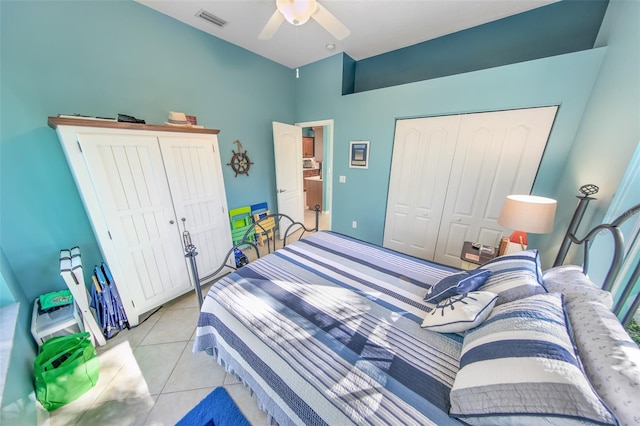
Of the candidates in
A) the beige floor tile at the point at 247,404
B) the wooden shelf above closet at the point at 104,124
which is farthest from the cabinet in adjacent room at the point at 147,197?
the beige floor tile at the point at 247,404

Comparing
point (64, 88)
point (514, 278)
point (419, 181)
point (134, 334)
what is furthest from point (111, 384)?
point (419, 181)

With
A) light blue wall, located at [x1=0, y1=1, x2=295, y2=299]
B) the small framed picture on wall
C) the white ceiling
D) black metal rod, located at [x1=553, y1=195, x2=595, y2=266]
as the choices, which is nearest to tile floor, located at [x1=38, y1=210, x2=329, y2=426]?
light blue wall, located at [x1=0, y1=1, x2=295, y2=299]

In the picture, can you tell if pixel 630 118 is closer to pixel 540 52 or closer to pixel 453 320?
pixel 540 52

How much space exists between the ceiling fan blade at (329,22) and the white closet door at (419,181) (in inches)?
55.5

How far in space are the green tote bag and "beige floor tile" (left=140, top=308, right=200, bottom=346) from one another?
1.24 feet

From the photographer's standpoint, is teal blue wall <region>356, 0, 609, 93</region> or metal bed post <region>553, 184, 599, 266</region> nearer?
metal bed post <region>553, 184, 599, 266</region>

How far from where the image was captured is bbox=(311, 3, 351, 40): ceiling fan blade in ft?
4.97

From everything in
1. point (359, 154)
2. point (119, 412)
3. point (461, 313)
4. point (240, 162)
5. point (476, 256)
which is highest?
point (359, 154)

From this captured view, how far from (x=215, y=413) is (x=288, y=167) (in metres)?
3.14

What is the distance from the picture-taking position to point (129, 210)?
1.78 metres

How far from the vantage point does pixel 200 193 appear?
227 cm

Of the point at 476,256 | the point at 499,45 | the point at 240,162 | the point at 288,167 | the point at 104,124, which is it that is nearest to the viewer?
the point at 104,124

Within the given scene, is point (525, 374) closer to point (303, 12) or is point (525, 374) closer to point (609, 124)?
point (609, 124)

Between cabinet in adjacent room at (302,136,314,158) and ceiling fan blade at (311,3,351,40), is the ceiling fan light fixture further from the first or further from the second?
cabinet in adjacent room at (302,136,314,158)
